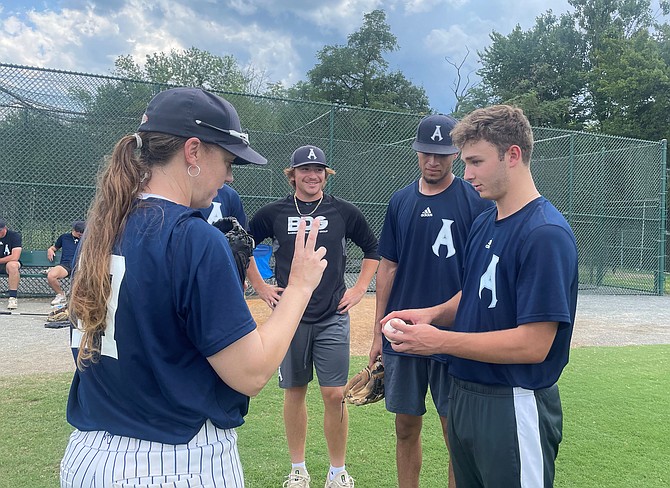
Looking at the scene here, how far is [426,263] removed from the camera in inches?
132

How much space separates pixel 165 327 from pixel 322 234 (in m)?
2.71

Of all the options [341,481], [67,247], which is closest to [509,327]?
[341,481]

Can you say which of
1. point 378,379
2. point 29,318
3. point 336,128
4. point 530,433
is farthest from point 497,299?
point 336,128

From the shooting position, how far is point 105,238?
4.77 feet

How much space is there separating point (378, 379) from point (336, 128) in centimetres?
854

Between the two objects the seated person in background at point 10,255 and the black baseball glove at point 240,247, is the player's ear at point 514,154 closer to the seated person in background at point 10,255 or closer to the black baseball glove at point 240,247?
the black baseball glove at point 240,247

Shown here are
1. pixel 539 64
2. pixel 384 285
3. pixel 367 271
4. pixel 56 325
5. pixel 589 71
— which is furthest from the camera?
pixel 539 64

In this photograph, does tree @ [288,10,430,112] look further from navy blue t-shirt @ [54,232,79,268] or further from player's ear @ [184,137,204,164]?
player's ear @ [184,137,204,164]

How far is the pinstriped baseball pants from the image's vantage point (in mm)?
1452

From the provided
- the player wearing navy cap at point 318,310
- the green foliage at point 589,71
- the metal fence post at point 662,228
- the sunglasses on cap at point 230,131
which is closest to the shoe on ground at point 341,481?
the player wearing navy cap at point 318,310

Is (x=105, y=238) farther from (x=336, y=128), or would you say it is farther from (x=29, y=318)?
(x=336, y=128)

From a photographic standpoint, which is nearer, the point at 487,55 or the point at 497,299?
the point at 497,299

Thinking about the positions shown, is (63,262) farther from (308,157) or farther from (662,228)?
(662,228)

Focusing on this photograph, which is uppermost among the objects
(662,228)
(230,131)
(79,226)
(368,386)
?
(230,131)
